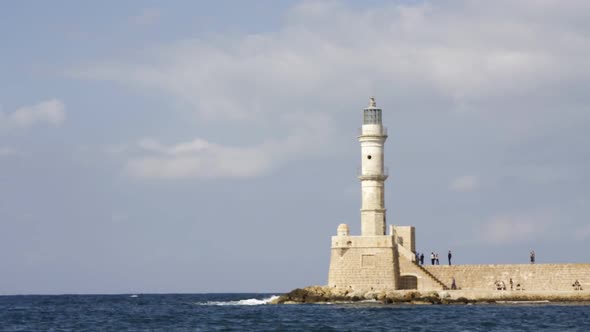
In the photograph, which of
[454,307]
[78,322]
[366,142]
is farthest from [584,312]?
[78,322]

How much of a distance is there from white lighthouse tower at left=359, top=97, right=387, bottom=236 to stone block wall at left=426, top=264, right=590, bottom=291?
3513 millimetres

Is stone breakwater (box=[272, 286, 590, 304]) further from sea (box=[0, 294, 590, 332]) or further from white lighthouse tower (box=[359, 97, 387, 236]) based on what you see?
white lighthouse tower (box=[359, 97, 387, 236])

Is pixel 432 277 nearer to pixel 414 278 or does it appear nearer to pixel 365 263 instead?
pixel 414 278

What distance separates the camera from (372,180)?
197 ft

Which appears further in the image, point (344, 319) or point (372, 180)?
point (372, 180)

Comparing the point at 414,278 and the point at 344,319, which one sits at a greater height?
the point at 414,278

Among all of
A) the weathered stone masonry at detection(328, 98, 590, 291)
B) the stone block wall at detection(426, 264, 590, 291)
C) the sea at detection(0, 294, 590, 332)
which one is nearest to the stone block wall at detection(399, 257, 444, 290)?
the weathered stone masonry at detection(328, 98, 590, 291)

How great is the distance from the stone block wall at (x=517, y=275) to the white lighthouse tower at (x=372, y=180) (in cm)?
351

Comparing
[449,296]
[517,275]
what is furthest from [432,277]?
[517,275]

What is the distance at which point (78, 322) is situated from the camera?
178 feet

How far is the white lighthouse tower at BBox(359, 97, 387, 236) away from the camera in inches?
2359

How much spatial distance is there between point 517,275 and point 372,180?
8.75 m

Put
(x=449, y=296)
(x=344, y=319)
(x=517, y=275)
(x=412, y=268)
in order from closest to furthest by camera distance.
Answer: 1. (x=344, y=319)
2. (x=449, y=296)
3. (x=517, y=275)
4. (x=412, y=268)

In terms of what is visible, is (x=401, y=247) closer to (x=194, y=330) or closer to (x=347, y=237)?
(x=347, y=237)
